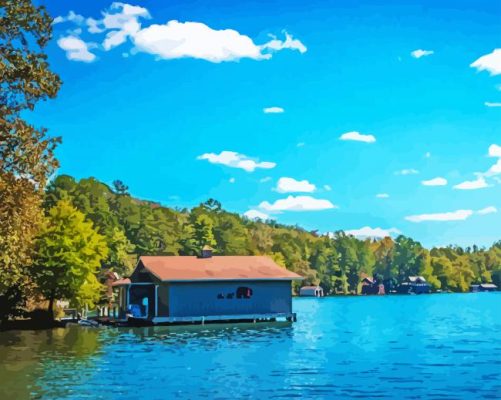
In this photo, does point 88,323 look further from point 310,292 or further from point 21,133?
point 310,292

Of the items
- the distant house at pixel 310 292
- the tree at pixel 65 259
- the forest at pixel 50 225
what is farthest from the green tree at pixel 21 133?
the distant house at pixel 310 292

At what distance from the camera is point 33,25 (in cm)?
2712

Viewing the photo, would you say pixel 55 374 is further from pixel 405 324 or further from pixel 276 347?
pixel 405 324

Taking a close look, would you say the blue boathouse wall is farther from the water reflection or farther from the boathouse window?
the water reflection

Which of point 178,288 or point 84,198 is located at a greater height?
point 84,198

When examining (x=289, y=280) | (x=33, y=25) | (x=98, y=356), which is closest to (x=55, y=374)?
(x=98, y=356)

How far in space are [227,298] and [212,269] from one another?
10.1ft

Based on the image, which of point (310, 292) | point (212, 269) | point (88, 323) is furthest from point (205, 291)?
point (310, 292)

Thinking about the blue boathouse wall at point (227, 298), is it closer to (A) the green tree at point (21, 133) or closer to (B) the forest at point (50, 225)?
(B) the forest at point (50, 225)

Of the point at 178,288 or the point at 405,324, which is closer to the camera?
the point at 178,288

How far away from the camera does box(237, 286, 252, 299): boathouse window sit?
6588cm

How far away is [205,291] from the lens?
64.7 m

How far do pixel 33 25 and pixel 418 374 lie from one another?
2067cm

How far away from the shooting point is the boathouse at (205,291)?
210 feet
